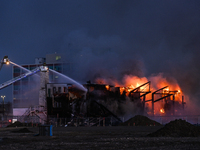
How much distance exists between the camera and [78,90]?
6109 cm

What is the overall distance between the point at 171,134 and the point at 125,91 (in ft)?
164

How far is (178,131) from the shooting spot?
25844 mm

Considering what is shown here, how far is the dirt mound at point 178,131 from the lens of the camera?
83.0 ft

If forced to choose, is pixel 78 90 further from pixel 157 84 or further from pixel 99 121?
pixel 157 84

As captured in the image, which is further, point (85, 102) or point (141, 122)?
point (85, 102)

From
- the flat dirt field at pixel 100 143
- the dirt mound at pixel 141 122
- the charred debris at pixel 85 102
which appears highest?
the charred debris at pixel 85 102

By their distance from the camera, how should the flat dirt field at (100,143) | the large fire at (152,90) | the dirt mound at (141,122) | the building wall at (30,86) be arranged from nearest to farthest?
the flat dirt field at (100,143), the dirt mound at (141,122), the large fire at (152,90), the building wall at (30,86)

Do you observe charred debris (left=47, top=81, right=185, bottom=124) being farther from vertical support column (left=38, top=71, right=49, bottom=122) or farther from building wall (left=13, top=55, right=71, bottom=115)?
building wall (left=13, top=55, right=71, bottom=115)

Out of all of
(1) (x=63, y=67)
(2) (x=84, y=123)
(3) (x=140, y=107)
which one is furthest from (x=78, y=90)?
(1) (x=63, y=67)

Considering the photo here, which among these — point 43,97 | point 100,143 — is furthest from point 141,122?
point 100,143

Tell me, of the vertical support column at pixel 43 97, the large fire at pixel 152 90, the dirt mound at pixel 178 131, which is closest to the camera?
the dirt mound at pixel 178 131

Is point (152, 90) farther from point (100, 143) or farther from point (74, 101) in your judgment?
point (100, 143)

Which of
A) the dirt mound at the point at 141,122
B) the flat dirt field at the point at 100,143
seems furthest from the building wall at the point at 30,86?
the flat dirt field at the point at 100,143

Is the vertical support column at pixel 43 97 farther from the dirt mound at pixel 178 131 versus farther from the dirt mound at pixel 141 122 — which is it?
the dirt mound at pixel 178 131
